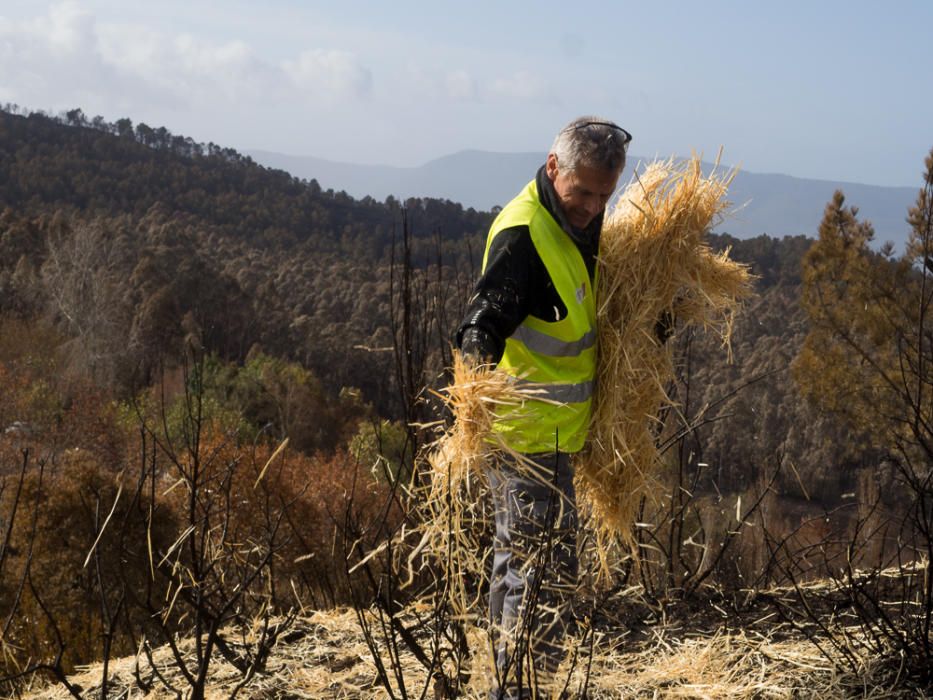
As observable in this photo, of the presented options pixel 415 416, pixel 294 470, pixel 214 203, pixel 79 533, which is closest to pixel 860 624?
pixel 415 416

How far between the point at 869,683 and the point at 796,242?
4898 centimetres

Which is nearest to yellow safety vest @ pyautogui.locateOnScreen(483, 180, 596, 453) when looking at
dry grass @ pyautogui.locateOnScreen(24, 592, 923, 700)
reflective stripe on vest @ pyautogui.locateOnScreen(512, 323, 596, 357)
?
reflective stripe on vest @ pyautogui.locateOnScreen(512, 323, 596, 357)

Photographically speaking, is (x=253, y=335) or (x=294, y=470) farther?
(x=253, y=335)

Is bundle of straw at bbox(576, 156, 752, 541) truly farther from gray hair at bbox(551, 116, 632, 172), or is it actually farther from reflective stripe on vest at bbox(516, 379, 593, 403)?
gray hair at bbox(551, 116, 632, 172)

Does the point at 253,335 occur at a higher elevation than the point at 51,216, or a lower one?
lower

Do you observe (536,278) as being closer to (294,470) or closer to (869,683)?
(869,683)

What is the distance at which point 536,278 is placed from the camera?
2.35m

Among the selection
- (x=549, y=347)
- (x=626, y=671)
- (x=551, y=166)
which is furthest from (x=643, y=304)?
(x=626, y=671)

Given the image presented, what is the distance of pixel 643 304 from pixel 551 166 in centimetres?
51

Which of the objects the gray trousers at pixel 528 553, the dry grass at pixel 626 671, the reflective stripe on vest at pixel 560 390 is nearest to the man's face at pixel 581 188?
the reflective stripe on vest at pixel 560 390

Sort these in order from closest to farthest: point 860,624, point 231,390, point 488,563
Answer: point 488,563
point 860,624
point 231,390

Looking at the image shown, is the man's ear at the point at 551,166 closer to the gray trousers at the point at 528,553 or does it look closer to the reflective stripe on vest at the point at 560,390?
the reflective stripe on vest at the point at 560,390

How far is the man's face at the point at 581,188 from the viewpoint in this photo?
231 cm

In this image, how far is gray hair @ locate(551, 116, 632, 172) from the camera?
2285 mm
